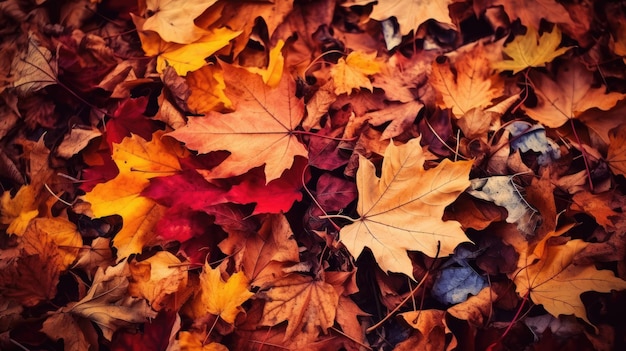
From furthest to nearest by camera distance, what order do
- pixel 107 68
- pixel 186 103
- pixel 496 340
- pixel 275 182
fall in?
pixel 107 68, pixel 186 103, pixel 275 182, pixel 496 340

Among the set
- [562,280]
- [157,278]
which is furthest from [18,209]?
[562,280]

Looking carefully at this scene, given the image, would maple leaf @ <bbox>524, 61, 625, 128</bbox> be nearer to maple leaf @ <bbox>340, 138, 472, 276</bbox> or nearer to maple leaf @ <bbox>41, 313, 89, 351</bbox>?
maple leaf @ <bbox>340, 138, 472, 276</bbox>

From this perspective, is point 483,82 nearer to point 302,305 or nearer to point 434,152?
point 434,152

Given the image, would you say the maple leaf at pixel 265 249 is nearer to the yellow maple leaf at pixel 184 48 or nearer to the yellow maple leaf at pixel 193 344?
the yellow maple leaf at pixel 193 344

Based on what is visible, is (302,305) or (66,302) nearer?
(302,305)

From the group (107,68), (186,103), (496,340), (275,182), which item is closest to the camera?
(496,340)

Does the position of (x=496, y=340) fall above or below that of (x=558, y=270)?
below

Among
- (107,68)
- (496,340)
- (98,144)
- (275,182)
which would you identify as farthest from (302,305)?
(107,68)
